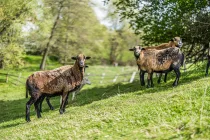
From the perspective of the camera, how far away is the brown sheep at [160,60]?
653 inches

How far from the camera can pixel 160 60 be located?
55.4 feet

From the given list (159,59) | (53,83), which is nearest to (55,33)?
(159,59)

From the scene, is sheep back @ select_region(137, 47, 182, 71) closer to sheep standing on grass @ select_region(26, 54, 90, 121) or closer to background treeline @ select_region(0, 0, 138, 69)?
sheep standing on grass @ select_region(26, 54, 90, 121)

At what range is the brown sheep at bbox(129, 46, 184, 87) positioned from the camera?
16594 mm

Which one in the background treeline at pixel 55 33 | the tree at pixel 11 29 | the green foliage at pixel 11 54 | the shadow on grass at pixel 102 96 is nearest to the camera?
the shadow on grass at pixel 102 96

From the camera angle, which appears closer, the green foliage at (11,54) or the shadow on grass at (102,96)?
the shadow on grass at (102,96)

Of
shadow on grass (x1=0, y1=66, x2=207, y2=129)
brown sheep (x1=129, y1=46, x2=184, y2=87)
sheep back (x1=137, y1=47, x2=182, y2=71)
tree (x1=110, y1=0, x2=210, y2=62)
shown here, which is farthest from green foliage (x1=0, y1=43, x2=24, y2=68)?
sheep back (x1=137, y1=47, x2=182, y2=71)

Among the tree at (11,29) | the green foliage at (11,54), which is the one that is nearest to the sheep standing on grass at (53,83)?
the tree at (11,29)

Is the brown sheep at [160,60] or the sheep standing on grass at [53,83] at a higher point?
the brown sheep at [160,60]

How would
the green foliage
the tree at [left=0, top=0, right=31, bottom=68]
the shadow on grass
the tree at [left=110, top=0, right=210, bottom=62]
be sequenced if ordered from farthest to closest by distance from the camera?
1. the green foliage
2. the tree at [left=0, top=0, right=31, bottom=68]
3. the tree at [left=110, top=0, right=210, bottom=62]
4. the shadow on grass

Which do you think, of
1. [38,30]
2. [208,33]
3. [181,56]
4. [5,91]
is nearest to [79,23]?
[38,30]

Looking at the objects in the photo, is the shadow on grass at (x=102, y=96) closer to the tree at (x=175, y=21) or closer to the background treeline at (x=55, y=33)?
the tree at (x=175, y=21)

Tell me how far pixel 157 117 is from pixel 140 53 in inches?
356

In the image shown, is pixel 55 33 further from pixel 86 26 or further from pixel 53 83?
pixel 53 83
